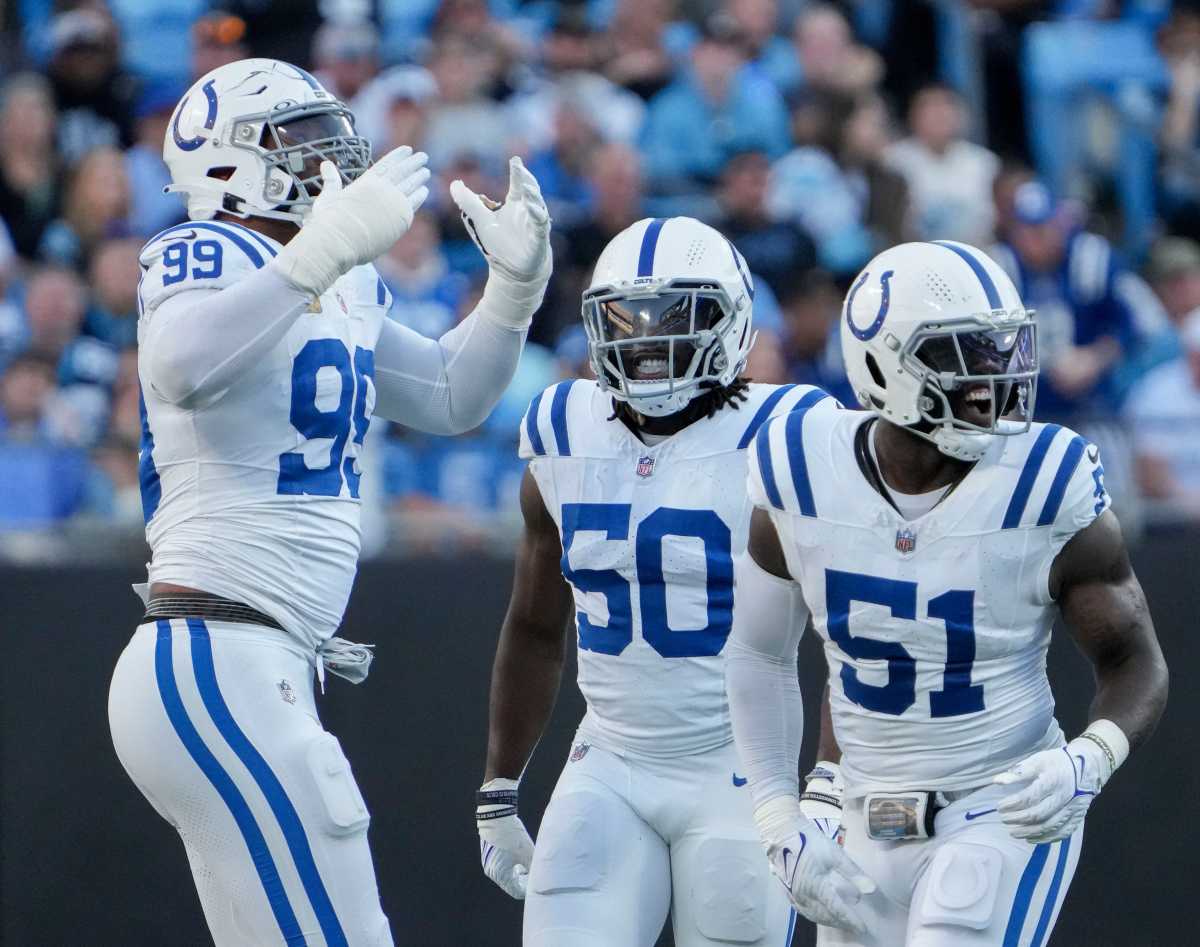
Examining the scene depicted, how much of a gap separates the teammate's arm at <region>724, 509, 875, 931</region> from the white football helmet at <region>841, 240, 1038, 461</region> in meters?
0.36

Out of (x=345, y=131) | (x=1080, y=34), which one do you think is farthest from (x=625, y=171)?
(x=345, y=131)

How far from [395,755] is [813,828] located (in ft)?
8.60

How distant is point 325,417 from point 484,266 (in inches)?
164

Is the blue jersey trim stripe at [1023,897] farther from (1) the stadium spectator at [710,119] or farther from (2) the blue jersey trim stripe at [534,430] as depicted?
(1) the stadium spectator at [710,119]

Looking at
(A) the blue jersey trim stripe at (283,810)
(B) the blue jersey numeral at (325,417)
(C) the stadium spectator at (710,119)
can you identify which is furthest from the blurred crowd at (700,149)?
(A) the blue jersey trim stripe at (283,810)

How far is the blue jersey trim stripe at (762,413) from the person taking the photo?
13.6 ft

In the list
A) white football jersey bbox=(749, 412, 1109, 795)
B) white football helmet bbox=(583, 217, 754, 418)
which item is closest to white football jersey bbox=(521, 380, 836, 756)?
white football helmet bbox=(583, 217, 754, 418)

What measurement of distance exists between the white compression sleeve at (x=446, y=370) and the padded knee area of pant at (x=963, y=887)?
1.56 metres

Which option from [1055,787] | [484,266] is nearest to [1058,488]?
[1055,787]

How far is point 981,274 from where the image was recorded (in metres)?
3.60

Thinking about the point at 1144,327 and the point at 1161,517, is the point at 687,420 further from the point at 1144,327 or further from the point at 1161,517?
the point at 1144,327

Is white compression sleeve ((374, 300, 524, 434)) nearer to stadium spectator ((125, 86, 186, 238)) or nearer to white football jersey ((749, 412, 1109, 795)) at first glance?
white football jersey ((749, 412, 1109, 795))

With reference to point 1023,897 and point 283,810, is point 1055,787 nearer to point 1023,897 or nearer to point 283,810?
point 1023,897

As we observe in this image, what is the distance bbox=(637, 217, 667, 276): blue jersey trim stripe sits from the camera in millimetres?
4113
